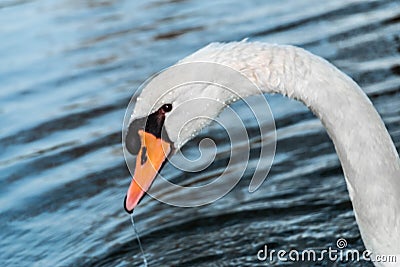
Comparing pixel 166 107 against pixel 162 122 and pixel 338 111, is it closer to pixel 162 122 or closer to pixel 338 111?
pixel 162 122

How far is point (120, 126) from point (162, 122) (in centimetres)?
301

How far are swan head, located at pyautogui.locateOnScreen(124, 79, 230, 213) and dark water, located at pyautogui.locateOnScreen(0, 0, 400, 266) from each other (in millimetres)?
1289

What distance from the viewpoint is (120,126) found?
6910 millimetres

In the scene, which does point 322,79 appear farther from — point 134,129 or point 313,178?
point 313,178

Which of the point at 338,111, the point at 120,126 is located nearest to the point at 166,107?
the point at 338,111

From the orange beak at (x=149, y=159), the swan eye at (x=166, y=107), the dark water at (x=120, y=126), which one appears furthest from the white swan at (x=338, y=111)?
the dark water at (x=120, y=126)

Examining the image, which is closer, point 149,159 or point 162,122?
point 162,122

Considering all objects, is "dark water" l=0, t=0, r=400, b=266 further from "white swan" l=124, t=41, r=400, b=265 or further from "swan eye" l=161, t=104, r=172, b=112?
"swan eye" l=161, t=104, r=172, b=112

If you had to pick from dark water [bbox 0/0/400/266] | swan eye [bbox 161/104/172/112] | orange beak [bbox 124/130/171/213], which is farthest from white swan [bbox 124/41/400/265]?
dark water [bbox 0/0/400/266]

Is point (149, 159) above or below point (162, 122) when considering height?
below

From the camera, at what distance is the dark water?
216 inches

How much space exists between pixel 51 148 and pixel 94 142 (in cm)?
30

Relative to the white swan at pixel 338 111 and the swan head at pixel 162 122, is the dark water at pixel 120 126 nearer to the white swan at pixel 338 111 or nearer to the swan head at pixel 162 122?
the swan head at pixel 162 122

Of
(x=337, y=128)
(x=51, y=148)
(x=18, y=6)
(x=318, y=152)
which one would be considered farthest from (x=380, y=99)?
(x=18, y=6)
